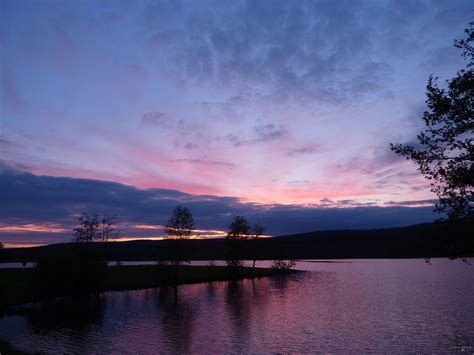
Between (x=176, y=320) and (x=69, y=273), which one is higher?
(x=69, y=273)

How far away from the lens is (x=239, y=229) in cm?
11881

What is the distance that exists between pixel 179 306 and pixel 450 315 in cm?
3601

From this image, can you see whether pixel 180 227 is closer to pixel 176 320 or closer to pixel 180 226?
pixel 180 226

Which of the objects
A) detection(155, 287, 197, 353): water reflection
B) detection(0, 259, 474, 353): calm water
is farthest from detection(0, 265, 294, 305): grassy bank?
detection(155, 287, 197, 353): water reflection

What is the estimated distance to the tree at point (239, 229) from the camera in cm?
11781

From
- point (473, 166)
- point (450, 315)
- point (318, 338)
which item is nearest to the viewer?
point (473, 166)

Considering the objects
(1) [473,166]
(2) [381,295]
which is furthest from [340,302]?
(1) [473,166]

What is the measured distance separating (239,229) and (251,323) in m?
72.6

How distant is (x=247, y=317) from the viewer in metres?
50.1

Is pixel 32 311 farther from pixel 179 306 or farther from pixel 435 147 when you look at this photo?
pixel 435 147

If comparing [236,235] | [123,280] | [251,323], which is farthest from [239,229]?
[251,323]

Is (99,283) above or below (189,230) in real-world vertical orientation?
below

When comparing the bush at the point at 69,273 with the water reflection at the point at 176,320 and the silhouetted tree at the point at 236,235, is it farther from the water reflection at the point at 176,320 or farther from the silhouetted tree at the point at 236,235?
the silhouetted tree at the point at 236,235

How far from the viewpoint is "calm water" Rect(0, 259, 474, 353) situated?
35469mm
